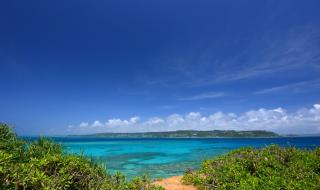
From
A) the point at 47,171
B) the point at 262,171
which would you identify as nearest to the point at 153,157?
the point at 262,171

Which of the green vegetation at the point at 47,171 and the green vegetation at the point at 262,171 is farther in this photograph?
the green vegetation at the point at 262,171

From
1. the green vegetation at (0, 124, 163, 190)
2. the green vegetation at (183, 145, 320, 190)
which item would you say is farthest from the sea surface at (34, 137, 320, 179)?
the green vegetation at (183, 145, 320, 190)

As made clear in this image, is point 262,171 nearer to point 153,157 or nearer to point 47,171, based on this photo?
point 47,171

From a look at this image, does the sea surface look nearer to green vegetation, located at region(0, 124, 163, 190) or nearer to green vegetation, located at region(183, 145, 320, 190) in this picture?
green vegetation, located at region(0, 124, 163, 190)

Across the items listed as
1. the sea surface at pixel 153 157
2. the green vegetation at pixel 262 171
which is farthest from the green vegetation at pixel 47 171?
the green vegetation at pixel 262 171

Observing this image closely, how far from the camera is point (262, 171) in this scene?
10625 mm

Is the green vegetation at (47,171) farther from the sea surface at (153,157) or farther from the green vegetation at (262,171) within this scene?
the green vegetation at (262,171)

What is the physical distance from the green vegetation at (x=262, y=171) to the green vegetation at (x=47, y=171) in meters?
3.45

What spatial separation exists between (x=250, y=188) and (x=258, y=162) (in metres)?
2.96

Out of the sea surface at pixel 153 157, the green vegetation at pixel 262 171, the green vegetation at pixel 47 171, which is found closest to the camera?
the green vegetation at pixel 47 171

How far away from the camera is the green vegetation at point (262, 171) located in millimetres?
8805

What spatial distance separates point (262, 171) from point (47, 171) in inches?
328

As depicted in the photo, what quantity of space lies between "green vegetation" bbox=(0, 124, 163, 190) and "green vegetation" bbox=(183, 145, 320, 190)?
136 inches

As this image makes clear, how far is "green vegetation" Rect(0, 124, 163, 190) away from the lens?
5.84m
